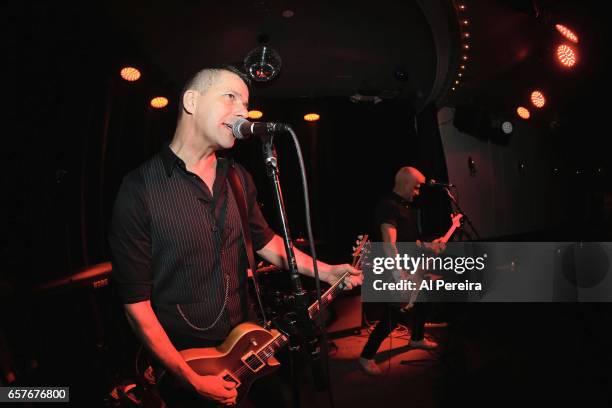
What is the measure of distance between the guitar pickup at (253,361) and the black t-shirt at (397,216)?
3.08 m

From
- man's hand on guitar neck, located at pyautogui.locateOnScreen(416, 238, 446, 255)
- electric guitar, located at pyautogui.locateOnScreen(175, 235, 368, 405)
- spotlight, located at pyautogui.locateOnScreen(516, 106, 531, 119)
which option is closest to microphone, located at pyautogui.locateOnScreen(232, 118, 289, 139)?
electric guitar, located at pyautogui.locateOnScreen(175, 235, 368, 405)

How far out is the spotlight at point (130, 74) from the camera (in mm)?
4309

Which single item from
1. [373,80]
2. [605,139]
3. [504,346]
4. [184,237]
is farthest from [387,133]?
[184,237]

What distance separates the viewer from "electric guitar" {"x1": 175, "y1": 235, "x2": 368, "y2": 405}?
5.28ft

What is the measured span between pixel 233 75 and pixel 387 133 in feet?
19.0

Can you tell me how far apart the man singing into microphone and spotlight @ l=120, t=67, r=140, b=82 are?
3197mm

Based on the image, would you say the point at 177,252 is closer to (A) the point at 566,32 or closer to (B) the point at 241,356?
(B) the point at 241,356

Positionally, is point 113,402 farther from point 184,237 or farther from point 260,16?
point 260,16

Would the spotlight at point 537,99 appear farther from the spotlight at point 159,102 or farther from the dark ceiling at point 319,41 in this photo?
the spotlight at point 159,102

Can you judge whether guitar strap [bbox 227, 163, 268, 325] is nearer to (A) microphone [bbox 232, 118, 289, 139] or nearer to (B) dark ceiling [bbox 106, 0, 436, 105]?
(A) microphone [bbox 232, 118, 289, 139]

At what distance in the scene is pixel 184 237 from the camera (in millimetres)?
1662

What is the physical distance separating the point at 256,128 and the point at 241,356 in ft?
3.54

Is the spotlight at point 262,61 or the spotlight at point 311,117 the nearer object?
the spotlight at point 262,61

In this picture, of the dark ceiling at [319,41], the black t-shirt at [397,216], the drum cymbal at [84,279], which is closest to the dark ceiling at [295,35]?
the dark ceiling at [319,41]
